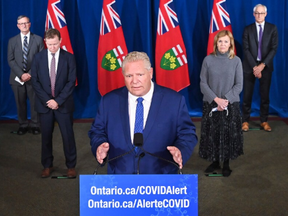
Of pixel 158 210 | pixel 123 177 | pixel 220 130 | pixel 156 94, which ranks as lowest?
pixel 220 130

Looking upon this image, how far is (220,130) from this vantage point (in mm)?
5184

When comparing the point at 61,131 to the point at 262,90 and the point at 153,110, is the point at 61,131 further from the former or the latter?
the point at 262,90

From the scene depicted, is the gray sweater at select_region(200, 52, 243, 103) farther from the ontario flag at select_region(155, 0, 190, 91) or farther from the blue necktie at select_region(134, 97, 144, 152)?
the ontario flag at select_region(155, 0, 190, 91)

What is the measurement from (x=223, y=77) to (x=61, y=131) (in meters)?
1.86

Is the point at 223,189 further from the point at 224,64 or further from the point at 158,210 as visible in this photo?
the point at 158,210

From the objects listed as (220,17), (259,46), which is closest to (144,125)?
(259,46)

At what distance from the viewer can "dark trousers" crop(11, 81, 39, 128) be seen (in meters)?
7.08

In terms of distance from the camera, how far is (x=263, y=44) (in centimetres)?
693

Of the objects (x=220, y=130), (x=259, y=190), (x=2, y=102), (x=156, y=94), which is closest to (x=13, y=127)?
(x=2, y=102)

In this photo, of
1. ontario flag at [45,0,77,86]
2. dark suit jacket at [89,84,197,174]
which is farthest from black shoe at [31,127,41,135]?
dark suit jacket at [89,84,197,174]

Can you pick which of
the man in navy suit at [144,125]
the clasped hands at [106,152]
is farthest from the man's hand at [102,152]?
the man in navy suit at [144,125]

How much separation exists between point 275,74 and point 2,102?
15.2 ft

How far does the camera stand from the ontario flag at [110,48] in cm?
743

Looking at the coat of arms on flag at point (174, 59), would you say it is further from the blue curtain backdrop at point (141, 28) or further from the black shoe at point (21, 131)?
the black shoe at point (21, 131)
